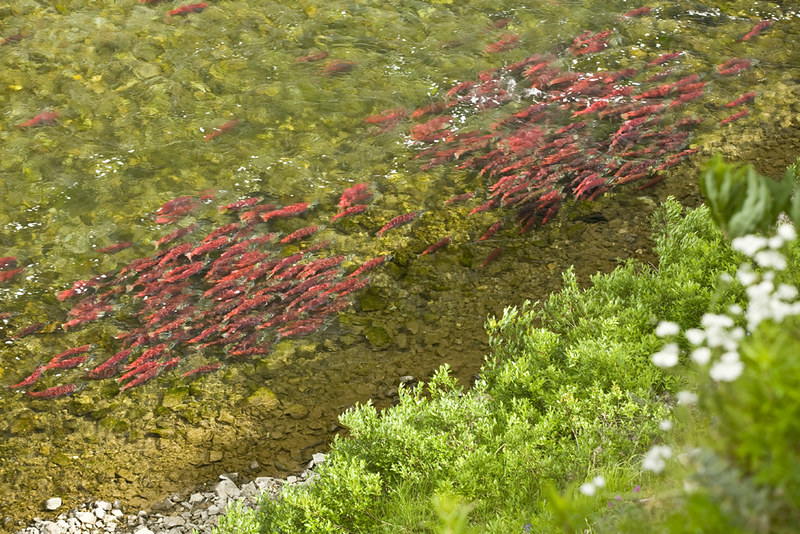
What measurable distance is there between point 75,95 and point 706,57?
8144 millimetres

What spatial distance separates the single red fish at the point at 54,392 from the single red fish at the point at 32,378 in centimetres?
10

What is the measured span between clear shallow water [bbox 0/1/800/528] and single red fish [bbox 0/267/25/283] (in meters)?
0.05

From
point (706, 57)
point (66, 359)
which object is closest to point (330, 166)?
point (66, 359)

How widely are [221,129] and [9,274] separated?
114 inches

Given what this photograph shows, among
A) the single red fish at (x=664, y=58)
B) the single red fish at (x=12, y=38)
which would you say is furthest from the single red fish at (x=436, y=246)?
the single red fish at (x=12, y=38)

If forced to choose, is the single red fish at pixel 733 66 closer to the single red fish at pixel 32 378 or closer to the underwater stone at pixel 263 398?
the underwater stone at pixel 263 398

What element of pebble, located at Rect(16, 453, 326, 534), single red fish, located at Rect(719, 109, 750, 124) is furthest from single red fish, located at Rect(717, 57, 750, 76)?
pebble, located at Rect(16, 453, 326, 534)

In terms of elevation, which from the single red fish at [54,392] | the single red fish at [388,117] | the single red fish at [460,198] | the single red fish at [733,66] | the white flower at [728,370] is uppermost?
the white flower at [728,370]

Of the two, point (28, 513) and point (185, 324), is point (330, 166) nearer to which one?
point (185, 324)

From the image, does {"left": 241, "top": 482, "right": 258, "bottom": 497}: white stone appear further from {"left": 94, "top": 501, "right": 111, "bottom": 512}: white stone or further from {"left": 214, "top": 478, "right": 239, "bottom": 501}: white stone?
{"left": 94, "top": 501, "right": 111, "bottom": 512}: white stone

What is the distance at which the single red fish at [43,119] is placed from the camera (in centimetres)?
789

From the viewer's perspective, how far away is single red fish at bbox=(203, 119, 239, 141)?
25.7 ft

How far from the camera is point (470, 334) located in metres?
5.38

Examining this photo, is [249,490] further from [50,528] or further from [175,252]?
[175,252]
